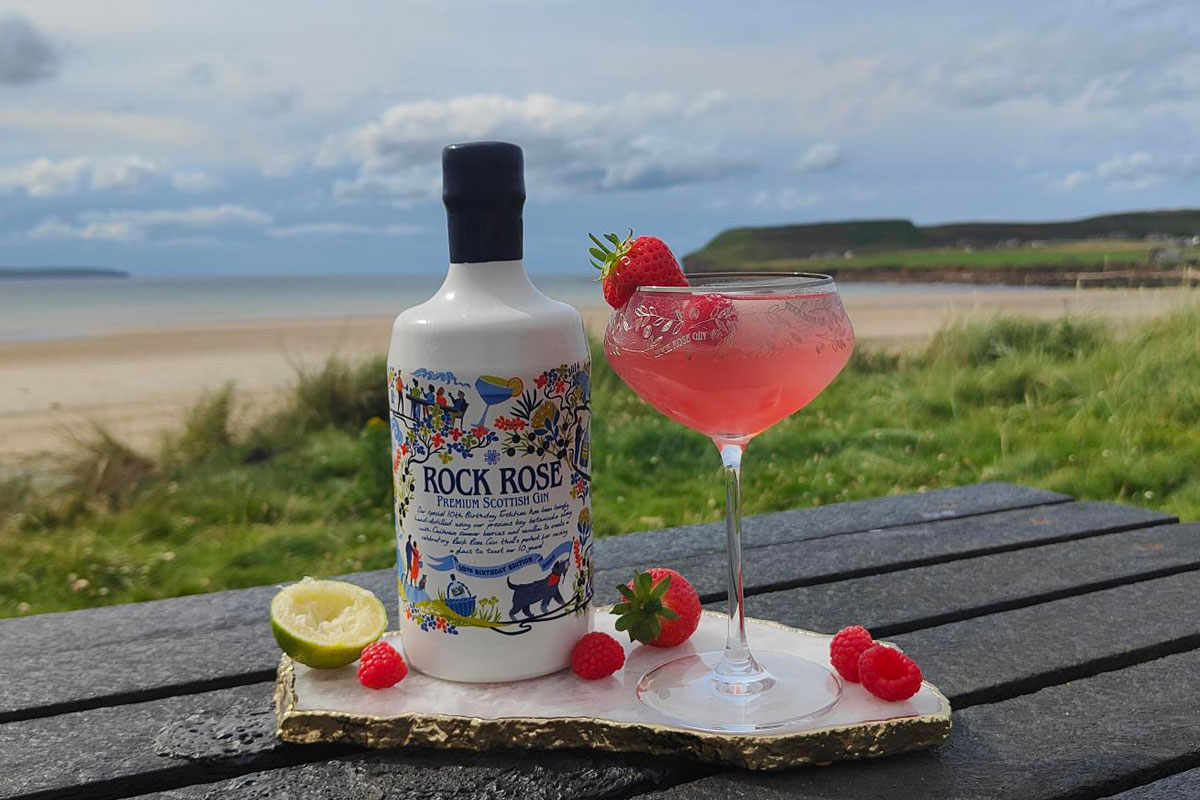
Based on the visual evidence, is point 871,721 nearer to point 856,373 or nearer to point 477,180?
point 477,180

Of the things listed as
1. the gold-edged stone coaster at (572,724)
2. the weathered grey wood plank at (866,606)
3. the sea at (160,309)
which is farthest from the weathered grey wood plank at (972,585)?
the sea at (160,309)

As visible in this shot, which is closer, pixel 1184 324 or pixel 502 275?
pixel 502 275

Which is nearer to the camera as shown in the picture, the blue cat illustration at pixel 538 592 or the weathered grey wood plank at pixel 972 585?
the blue cat illustration at pixel 538 592

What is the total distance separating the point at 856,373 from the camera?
560 cm

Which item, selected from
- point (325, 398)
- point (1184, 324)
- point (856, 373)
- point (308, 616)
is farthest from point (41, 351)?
point (308, 616)

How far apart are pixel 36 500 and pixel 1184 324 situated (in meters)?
5.16

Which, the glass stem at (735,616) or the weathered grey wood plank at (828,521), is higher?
the glass stem at (735,616)

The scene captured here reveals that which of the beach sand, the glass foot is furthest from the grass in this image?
the glass foot

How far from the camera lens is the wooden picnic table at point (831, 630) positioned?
1028 millimetres

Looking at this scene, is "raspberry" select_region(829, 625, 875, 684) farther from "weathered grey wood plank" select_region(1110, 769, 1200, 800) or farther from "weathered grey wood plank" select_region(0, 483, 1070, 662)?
"weathered grey wood plank" select_region(0, 483, 1070, 662)

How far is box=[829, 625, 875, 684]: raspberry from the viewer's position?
120cm

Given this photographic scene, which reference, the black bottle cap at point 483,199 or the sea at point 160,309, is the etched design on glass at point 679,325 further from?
the sea at point 160,309

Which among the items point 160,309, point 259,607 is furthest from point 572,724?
point 160,309

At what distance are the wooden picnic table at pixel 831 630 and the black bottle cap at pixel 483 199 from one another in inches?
21.8
